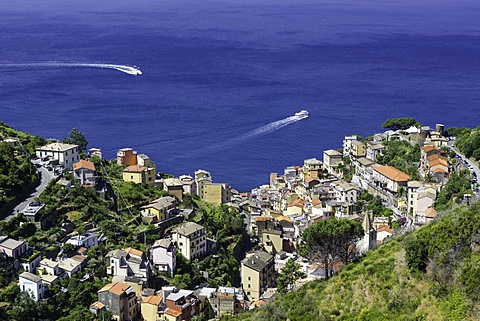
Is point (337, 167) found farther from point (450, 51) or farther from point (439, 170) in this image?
point (450, 51)

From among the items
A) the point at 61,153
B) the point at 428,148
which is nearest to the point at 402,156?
the point at 428,148

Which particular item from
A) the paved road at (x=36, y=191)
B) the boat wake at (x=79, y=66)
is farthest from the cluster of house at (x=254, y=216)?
the boat wake at (x=79, y=66)

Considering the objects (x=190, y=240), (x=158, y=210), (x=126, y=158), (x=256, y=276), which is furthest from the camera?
(x=126, y=158)

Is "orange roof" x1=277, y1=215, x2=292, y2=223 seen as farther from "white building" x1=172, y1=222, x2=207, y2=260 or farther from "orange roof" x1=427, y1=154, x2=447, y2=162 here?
"orange roof" x1=427, y1=154, x2=447, y2=162

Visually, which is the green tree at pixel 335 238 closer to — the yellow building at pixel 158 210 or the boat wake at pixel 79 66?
the yellow building at pixel 158 210

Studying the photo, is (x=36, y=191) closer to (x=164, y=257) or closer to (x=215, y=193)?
(x=164, y=257)

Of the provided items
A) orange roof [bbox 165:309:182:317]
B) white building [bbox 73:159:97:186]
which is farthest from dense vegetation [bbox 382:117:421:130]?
orange roof [bbox 165:309:182:317]
